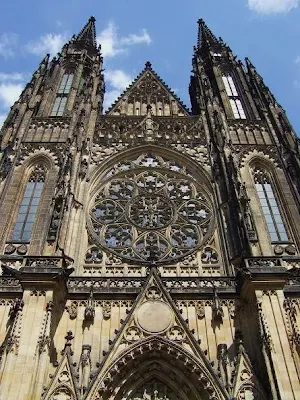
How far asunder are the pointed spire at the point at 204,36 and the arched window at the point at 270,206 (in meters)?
12.7

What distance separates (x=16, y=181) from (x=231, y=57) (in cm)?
1467

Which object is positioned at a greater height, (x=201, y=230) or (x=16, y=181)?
(x=16, y=181)

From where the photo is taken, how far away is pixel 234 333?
11.9 metres

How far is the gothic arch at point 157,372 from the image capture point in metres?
10.7

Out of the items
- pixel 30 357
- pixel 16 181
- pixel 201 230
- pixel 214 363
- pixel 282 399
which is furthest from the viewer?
pixel 16 181

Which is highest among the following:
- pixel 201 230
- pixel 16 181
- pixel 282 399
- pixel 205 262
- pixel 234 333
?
pixel 16 181

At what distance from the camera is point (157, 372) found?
38.6 feet

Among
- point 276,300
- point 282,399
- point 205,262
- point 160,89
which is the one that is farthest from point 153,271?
point 160,89

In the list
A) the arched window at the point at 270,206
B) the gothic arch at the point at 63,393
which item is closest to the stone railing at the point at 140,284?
the gothic arch at the point at 63,393

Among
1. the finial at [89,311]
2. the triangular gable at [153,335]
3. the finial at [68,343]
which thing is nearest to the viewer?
the triangular gable at [153,335]

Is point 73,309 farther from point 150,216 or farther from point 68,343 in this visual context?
point 150,216

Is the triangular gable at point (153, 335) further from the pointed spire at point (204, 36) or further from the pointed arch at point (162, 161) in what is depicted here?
the pointed spire at point (204, 36)

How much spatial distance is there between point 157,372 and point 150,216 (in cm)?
560

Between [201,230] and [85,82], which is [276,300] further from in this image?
[85,82]
